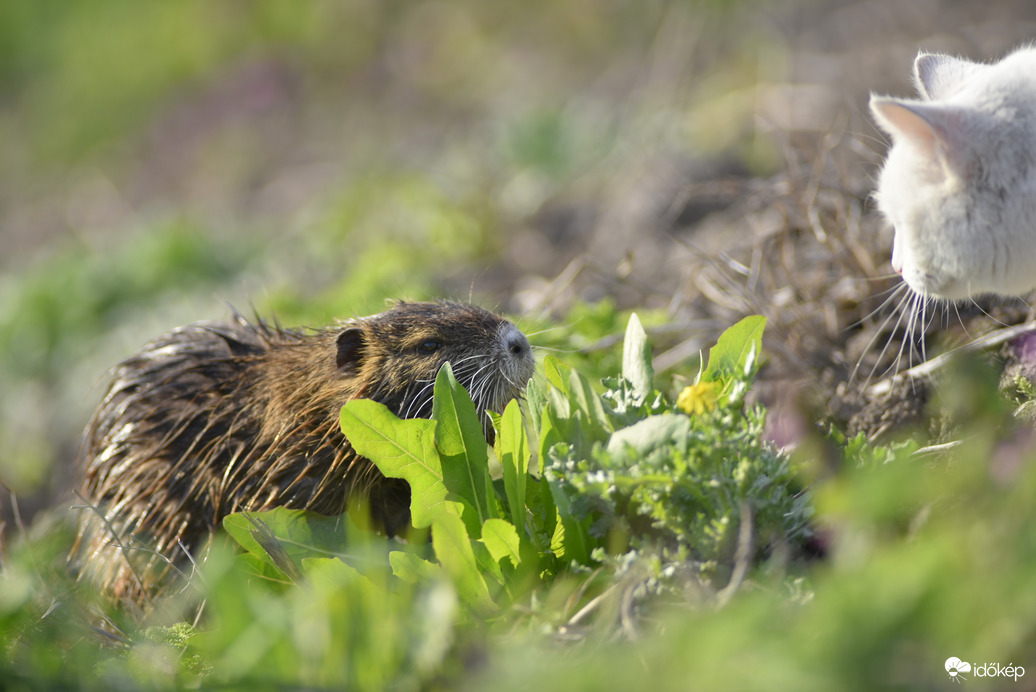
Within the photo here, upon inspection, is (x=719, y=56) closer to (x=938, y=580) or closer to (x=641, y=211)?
(x=641, y=211)

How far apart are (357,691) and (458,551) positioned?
2.02ft

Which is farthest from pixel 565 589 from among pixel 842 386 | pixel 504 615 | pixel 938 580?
pixel 842 386

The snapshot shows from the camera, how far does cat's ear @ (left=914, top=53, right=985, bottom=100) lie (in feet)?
9.74

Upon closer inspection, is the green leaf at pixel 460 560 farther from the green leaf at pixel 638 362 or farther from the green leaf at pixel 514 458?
the green leaf at pixel 638 362

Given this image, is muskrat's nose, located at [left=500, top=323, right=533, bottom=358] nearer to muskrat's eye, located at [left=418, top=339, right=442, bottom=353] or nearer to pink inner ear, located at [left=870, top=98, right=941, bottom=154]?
muskrat's eye, located at [left=418, top=339, right=442, bottom=353]

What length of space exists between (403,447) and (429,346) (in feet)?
2.04

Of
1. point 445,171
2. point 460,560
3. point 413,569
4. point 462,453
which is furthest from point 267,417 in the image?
point 445,171

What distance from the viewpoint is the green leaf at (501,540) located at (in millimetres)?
2244

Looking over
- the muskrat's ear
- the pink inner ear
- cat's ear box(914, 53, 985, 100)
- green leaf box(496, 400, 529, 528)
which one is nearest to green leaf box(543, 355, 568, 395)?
green leaf box(496, 400, 529, 528)

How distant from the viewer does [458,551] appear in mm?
2238

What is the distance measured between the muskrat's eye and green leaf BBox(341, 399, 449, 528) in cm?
58

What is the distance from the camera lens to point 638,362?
105 inches

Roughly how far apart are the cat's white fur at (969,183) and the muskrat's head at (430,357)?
4.87 feet

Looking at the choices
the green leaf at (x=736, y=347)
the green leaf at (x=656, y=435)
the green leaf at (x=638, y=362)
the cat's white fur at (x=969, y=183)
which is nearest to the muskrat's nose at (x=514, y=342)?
the green leaf at (x=638, y=362)
